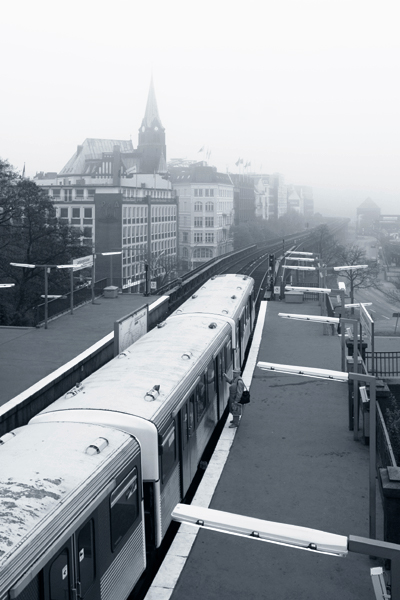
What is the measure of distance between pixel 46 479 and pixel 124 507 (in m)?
1.42

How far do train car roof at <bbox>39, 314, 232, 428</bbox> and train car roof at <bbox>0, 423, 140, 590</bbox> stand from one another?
94 cm

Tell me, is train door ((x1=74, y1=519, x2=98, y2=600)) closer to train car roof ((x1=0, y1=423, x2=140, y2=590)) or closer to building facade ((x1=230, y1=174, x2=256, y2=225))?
train car roof ((x1=0, y1=423, x2=140, y2=590))

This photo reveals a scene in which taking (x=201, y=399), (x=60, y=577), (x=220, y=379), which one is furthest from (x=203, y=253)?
(x=60, y=577)

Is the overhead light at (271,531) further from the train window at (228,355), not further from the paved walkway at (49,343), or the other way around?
the paved walkway at (49,343)

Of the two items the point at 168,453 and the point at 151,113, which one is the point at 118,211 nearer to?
the point at 168,453

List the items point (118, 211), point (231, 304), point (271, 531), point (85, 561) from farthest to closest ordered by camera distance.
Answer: point (118, 211) → point (231, 304) → point (85, 561) → point (271, 531)

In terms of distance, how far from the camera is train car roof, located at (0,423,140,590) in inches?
239

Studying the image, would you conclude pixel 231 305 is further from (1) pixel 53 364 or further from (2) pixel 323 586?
(2) pixel 323 586

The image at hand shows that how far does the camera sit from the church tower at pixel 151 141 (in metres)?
174

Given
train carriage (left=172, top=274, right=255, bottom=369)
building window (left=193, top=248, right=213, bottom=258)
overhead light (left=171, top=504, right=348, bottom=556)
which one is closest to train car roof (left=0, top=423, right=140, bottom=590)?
overhead light (left=171, top=504, right=348, bottom=556)

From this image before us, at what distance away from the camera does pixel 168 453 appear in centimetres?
980

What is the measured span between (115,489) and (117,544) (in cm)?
66

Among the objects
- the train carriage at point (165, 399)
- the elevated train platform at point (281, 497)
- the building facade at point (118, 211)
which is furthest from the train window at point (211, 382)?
the building facade at point (118, 211)

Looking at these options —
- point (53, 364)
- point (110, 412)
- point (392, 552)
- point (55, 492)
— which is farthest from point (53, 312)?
point (392, 552)
